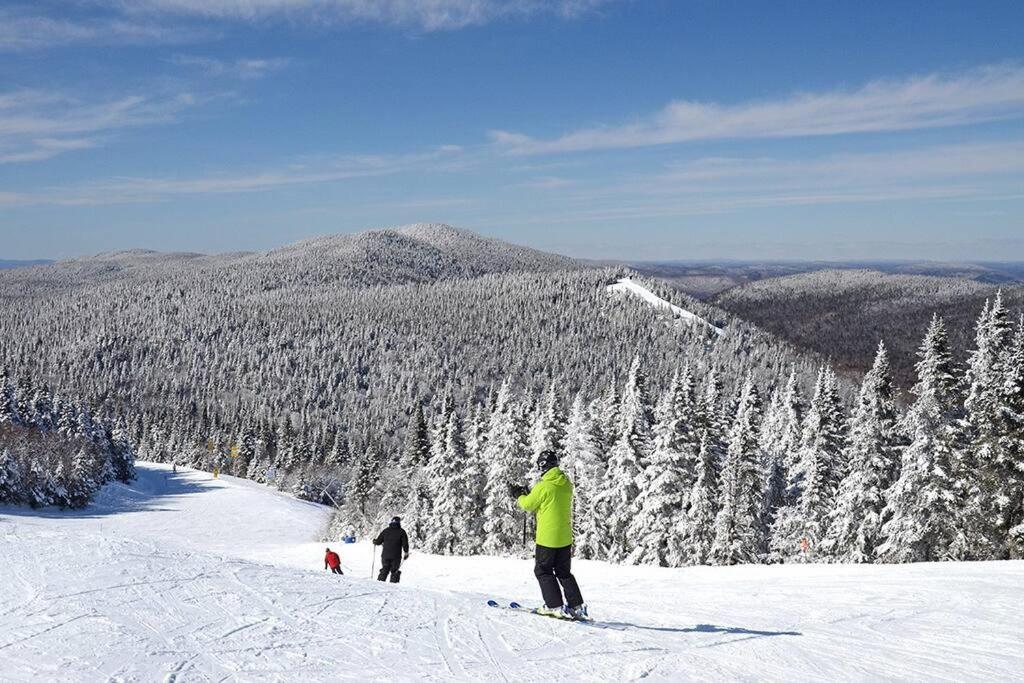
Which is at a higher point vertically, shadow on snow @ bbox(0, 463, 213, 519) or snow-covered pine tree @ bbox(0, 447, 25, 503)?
snow-covered pine tree @ bbox(0, 447, 25, 503)

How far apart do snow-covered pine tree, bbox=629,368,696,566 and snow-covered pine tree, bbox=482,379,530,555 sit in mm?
6564

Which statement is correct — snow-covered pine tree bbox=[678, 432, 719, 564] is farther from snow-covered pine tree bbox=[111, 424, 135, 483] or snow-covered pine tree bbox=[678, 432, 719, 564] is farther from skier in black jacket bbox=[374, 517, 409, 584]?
snow-covered pine tree bbox=[111, 424, 135, 483]

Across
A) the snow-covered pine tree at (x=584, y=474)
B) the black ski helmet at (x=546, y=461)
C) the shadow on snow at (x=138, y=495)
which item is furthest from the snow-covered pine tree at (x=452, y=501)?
the black ski helmet at (x=546, y=461)

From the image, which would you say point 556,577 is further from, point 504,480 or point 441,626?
point 504,480

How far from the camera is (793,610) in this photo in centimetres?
1129

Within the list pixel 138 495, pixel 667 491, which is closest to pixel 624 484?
pixel 667 491

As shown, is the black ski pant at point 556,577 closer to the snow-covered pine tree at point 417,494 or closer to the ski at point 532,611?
the ski at point 532,611

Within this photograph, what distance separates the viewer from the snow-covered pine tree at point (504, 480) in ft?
118

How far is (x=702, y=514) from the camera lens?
101ft

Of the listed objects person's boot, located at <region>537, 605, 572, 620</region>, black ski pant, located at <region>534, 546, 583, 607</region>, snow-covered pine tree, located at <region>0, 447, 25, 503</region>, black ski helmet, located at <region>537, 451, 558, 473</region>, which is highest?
black ski helmet, located at <region>537, 451, 558, 473</region>

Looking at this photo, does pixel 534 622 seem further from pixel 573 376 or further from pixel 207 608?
pixel 573 376

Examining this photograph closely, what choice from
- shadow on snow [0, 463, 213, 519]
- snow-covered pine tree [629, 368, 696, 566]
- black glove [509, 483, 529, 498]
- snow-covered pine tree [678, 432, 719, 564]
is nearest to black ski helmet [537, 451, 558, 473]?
black glove [509, 483, 529, 498]

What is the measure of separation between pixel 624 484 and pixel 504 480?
261 inches

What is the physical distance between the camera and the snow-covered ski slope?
7.16m
